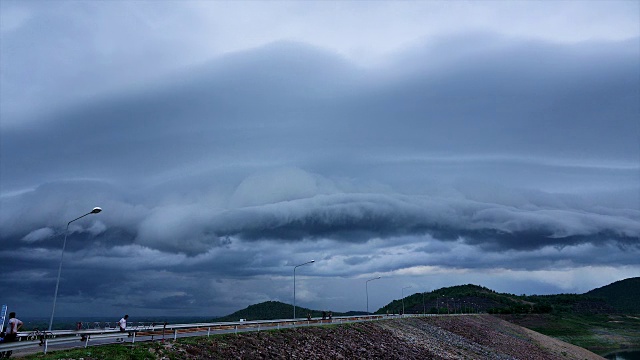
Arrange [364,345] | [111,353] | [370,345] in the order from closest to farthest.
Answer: [111,353], [364,345], [370,345]

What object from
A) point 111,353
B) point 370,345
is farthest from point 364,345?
point 111,353

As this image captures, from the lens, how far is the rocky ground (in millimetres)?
38719

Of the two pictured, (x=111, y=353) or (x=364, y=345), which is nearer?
(x=111, y=353)

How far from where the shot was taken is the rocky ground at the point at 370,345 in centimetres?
3872

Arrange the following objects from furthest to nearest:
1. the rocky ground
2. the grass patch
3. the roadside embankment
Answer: the rocky ground, the roadside embankment, the grass patch

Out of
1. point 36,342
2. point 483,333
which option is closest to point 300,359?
point 36,342

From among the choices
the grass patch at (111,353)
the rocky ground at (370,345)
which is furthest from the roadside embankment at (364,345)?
the grass patch at (111,353)

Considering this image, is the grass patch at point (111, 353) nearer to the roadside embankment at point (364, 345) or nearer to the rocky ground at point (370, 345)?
the roadside embankment at point (364, 345)

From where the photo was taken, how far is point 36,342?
25688 mm

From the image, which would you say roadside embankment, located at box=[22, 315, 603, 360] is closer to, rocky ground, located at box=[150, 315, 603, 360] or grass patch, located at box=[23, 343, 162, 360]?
rocky ground, located at box=[150, 315, 603, 360]

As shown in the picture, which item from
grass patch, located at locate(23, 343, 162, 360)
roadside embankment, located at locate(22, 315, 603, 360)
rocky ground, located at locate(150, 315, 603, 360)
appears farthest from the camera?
rocky ground, located at locate(150, 315, 603, 360)

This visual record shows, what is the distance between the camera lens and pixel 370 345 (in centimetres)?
6031

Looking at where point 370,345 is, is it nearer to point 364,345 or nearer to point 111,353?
point 364,345

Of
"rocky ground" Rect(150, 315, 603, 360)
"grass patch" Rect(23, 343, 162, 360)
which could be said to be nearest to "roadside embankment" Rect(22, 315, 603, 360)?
"rocky ground" Rect(150, 315, 603, 360)
